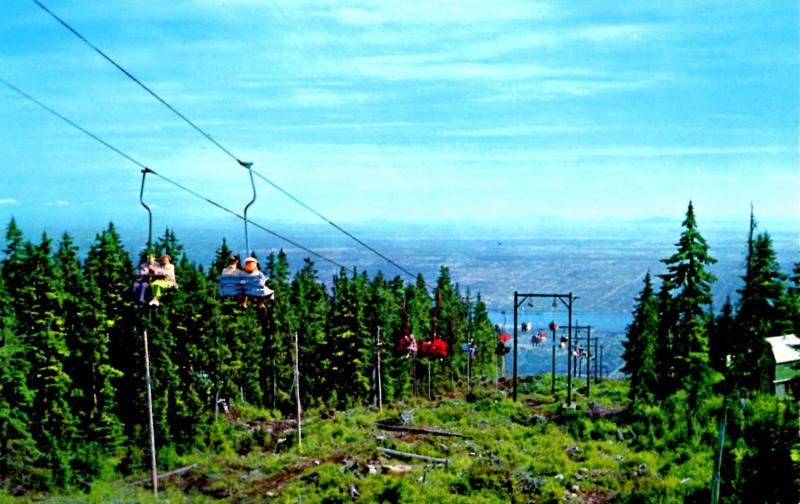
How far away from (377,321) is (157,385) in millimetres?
21460

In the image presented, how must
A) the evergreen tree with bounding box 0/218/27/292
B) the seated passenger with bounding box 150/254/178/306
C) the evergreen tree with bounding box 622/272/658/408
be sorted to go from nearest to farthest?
the seated passenger with bounding box 150/254/178/306, the evergreen tree with bounding box 0/218/27/292, the evergreen tree with bounding box 622/272/658/408

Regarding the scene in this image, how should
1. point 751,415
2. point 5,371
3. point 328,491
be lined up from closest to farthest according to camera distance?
point 328,491 < point 751,415 < point 5,371

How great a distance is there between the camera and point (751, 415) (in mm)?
32625

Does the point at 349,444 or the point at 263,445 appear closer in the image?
the point at 349,444

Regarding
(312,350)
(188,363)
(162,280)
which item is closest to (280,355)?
(312,350)

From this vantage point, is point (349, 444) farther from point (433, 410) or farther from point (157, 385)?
point (157, 385)

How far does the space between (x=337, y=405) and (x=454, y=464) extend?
116ft

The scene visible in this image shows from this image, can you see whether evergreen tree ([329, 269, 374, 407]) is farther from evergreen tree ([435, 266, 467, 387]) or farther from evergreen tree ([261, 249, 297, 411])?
evergreen tree ([435, 266, 467, 387])

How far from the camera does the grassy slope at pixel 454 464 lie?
27734 millimetres

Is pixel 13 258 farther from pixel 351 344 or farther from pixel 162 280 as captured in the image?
pixel 162 280

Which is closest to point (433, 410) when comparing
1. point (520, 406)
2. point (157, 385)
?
point (520, 406)

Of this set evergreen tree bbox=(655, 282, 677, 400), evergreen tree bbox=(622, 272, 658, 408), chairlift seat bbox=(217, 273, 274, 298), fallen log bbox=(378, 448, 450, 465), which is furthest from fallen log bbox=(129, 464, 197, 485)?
chairlift seat bbox=(217, 273, 274, 298)

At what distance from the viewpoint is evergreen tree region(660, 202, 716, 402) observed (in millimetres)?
39844

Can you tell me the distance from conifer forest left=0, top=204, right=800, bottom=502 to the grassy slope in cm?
17
